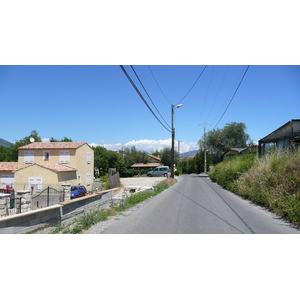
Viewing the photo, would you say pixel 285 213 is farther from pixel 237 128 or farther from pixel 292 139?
pixel 237 128

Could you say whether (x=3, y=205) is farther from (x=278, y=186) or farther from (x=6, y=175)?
(x=6, y=175)

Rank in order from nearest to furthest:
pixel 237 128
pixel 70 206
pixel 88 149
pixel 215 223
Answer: pixel 215 223
pixel 70 206
pixel 88 149
pixel 237 128

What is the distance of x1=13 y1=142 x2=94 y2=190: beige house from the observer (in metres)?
19.0

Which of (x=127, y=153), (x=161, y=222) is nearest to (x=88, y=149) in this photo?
(x=161, y=222)

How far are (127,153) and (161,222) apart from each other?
59.6m

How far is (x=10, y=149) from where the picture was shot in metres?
26.8

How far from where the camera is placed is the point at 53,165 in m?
20.2

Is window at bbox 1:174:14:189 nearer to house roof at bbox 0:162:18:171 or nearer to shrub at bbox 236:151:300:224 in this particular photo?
house roof at bbox 0:162:18:171

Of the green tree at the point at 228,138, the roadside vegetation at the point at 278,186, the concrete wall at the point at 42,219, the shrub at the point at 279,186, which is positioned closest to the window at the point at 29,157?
the concrete wall at the point at 42,219

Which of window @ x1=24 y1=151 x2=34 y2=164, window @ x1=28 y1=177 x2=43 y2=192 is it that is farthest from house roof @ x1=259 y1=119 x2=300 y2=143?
window @ x1=24 y1=151 x2=34 y2=164

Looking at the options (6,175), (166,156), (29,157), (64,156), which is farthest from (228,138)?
(6,175)

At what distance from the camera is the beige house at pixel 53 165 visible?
1895cm

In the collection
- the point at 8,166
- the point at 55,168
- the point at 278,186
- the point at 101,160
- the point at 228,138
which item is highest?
the point at 228,138

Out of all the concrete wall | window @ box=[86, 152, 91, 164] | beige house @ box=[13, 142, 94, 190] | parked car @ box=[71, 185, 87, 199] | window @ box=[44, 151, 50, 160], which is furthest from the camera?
window @ box=[86, 152, 91, 164]
